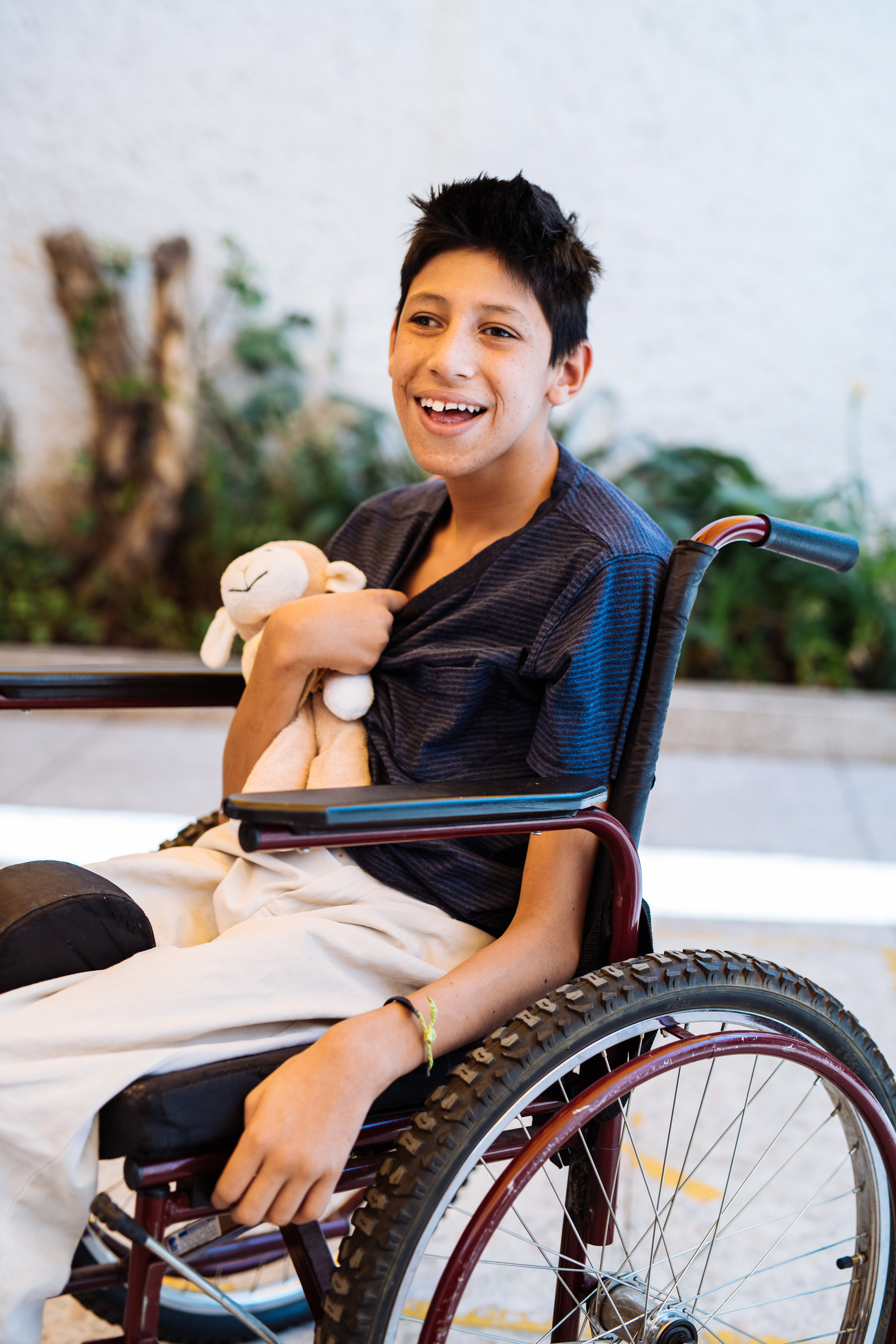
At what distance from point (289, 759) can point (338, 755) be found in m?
0.05

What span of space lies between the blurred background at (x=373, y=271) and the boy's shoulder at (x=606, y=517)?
248 centimetres

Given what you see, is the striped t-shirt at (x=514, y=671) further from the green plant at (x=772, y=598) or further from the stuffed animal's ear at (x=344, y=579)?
the green plant at (x=772, y=598)

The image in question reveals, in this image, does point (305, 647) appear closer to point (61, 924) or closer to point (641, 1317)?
point (61, 924)

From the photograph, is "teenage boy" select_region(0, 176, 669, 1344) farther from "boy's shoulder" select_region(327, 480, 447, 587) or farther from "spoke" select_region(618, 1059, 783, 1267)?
"spoke" select_region(618, 1059, 783, 1267)

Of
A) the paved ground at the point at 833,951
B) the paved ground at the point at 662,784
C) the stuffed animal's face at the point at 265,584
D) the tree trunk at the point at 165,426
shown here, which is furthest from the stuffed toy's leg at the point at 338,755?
the tree trunk at the point at 165,426

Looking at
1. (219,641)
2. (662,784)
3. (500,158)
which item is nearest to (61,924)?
(219,641)

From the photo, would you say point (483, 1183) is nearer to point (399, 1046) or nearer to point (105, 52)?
point (399, 1046)

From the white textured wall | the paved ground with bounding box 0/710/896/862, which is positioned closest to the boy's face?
the paved ground with bounding box 0/710/896/862

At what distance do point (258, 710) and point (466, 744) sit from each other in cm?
22

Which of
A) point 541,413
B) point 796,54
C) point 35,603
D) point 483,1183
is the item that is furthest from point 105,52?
point 483,1183

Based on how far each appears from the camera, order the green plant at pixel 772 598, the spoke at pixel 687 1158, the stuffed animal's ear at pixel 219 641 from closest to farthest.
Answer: the spoke at pixel 687 1158 → the stuffed animal's ear at pixel 219 641 → the green plant at pixel 772 598

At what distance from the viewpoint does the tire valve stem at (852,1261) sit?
0.96m

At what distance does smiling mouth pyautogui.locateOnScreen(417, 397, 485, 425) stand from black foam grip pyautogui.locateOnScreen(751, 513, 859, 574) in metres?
0.27

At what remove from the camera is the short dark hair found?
1.00m
